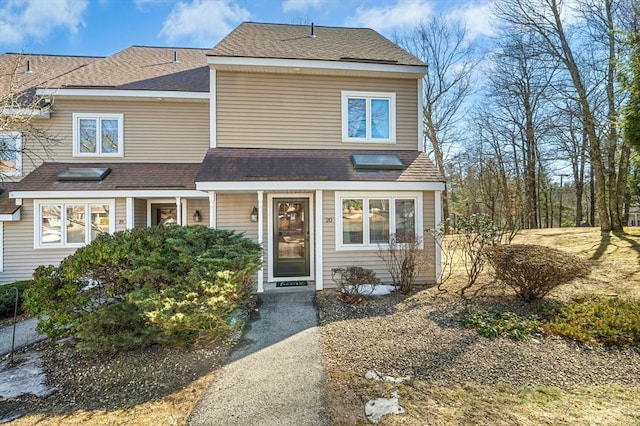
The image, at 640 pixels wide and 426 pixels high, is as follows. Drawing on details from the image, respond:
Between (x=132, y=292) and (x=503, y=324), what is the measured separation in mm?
5878

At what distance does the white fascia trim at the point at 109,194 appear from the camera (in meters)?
8.45

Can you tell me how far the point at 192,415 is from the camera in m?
3.12

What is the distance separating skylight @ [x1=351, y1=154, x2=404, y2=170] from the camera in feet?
25.8

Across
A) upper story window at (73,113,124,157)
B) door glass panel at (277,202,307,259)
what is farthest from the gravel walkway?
upper story window at (73,113,124,157)

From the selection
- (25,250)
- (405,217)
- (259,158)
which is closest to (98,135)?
(25,250)

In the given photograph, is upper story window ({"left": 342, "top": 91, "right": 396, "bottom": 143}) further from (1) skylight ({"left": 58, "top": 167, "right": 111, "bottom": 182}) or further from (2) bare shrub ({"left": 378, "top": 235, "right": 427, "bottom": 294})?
(1) skylight ({"left": 58, "top": 167, "right": 111, "bottom": 182})

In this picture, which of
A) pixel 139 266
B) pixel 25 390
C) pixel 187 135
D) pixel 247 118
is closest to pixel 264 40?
pixel 247 118

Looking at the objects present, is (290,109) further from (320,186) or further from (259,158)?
(320,186)

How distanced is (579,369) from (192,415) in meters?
4.81

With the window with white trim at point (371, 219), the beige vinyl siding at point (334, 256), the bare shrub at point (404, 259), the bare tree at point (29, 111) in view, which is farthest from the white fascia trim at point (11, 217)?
the bare shrub at point (404, 259)

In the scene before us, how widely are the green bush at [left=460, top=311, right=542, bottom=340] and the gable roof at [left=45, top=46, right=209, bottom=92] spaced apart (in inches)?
397

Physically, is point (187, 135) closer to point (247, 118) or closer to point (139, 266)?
point (247, 118)

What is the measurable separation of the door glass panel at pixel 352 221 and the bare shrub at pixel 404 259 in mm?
658

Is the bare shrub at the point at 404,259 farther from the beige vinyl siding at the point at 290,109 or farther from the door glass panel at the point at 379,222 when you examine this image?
the beige vinyl siding at the point at 290,109
